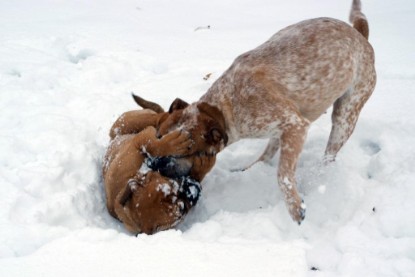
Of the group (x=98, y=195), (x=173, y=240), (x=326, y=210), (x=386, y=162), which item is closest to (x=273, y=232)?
(x=326, y=210)

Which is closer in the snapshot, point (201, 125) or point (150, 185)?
point (150, 185)

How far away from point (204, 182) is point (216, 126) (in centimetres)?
75

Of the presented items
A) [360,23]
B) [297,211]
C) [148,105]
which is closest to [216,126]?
[297,211]

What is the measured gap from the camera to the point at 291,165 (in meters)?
3.35

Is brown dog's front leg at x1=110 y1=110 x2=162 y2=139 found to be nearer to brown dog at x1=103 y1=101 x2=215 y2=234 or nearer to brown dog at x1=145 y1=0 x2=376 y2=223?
brown dog at x1=103 y1=101 x2=215 y2=234

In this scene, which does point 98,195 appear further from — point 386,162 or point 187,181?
point 386,162

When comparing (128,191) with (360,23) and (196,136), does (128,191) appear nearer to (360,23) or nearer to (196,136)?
(196,136)

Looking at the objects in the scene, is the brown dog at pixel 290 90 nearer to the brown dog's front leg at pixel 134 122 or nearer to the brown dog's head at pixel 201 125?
the brown dog's head at pixel 201 125

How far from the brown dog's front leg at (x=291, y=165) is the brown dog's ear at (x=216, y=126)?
0.54 m

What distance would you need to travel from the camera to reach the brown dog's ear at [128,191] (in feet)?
10.8

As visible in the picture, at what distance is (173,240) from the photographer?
102 inches

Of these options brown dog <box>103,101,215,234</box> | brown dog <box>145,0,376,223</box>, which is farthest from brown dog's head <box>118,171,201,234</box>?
brown dog <box>145,0,376,223</box>

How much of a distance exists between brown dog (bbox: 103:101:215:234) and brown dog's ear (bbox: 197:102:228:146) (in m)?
0.17

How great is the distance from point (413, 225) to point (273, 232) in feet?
3.16
